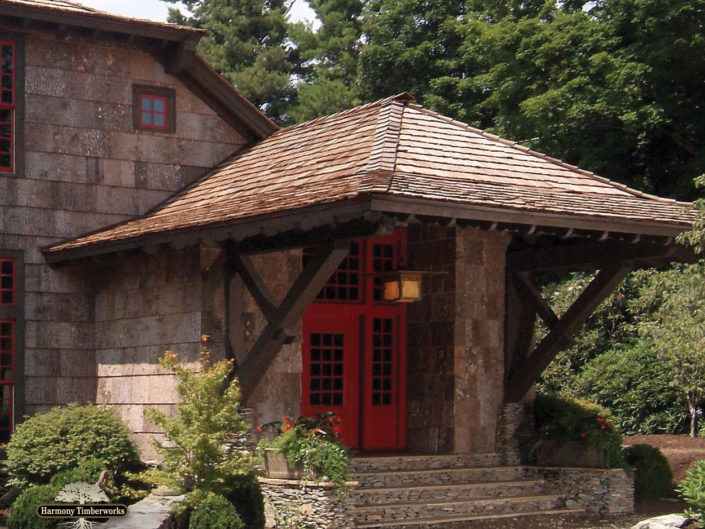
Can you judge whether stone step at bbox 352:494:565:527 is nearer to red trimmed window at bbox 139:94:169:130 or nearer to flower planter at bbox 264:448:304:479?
flower planter at bbox 264:448:304:479

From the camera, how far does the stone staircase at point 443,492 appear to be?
47.1ft

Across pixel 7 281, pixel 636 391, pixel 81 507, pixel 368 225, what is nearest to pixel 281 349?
pixel 368 225

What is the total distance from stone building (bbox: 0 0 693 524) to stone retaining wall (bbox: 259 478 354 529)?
128 cm

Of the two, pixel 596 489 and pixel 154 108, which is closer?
pixel 596 489

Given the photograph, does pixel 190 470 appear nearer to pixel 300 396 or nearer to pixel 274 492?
pixel 274 492

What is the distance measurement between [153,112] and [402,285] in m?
5.14

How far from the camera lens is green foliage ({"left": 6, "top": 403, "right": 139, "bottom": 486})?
14797mm

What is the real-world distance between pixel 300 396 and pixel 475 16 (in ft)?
63.1

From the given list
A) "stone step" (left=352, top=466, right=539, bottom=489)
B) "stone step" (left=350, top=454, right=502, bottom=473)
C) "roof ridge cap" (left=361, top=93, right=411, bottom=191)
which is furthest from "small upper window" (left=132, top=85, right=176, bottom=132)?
"stone step" (left=352, top=466, right=539, bottom=489)

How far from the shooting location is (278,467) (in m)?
14.0

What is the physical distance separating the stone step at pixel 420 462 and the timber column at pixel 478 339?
0.48 feet

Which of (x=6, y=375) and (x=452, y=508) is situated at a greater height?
(x=6, y=375)

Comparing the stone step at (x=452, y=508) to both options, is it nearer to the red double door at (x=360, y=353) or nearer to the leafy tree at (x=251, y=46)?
the red double door at (x=360, y=353)

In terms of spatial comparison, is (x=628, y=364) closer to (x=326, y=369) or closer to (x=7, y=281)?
(x=326, y=369)
